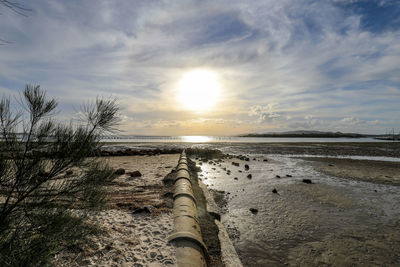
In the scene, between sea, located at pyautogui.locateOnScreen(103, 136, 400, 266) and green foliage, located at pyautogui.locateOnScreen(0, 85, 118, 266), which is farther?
sea, located at pyautogui.locateOnScreen(103, 136, 400, 266)

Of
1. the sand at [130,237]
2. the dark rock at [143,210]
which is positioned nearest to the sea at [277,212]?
the sand at [130,237]

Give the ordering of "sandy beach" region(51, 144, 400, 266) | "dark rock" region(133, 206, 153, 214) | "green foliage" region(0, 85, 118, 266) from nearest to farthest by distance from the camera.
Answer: "green foliage" region(0, 85, 118, 266)
"sandy beach" region(51, 144, 400, 266)
"dark rock" region(133, 206, 153, 214)

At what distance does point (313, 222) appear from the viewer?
588 centimetres

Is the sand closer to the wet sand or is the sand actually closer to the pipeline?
the pipeline

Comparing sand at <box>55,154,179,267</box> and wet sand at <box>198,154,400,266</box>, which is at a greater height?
sand at <box>55,154,179,267</box>

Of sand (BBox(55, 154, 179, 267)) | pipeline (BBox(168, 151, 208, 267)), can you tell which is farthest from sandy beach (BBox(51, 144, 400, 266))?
pipeline (BBox(168, 151, 208, 267))

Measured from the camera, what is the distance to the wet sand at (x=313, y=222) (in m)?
4.27

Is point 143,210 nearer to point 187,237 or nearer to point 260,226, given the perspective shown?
point 187,237

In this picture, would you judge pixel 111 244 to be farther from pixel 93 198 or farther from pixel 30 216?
pixel 30 216

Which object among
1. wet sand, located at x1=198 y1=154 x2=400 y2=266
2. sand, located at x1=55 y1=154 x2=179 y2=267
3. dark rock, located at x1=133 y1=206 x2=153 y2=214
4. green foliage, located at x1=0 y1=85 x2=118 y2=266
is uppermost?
green foliage, located at x1=0 y1=85 x2=118 y2=266

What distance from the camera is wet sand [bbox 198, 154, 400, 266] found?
4.27 metres

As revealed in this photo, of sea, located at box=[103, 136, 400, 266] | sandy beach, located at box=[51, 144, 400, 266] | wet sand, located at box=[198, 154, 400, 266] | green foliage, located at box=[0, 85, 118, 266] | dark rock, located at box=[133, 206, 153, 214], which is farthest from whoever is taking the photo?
dark rock, located at box=[133, 206, 153, 214]

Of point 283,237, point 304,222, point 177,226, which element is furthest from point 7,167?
point 304,222

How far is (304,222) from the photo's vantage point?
586cm
